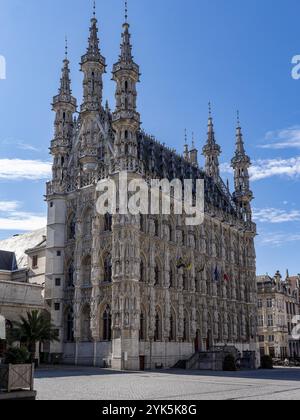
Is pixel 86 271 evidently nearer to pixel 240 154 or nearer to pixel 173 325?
pixel 173 325

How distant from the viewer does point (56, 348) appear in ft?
173

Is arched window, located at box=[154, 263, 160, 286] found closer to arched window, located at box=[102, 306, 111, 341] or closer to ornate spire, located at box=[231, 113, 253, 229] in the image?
arched window, located at box=[102, 306, 111, 341]

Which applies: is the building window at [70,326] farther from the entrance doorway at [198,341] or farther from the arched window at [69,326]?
the entrance doorway at [198,341]

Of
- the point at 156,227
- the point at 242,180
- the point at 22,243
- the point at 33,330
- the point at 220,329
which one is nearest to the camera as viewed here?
the point at 33,330

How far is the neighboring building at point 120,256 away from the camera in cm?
4891

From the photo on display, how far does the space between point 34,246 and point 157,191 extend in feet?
64.0

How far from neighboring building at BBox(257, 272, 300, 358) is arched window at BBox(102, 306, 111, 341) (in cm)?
5209

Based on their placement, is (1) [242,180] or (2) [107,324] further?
(1) [242,180]

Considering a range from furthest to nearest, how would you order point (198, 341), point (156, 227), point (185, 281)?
point (198, 341) → point (185, 281) → point (156, 227)

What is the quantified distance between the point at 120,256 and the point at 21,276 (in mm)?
19985

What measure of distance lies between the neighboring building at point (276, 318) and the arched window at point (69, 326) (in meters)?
51.4

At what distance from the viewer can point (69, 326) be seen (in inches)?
2117

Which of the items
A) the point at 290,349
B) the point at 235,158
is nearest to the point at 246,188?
the point at 235,158

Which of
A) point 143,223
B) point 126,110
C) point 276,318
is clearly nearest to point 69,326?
point 143,223
